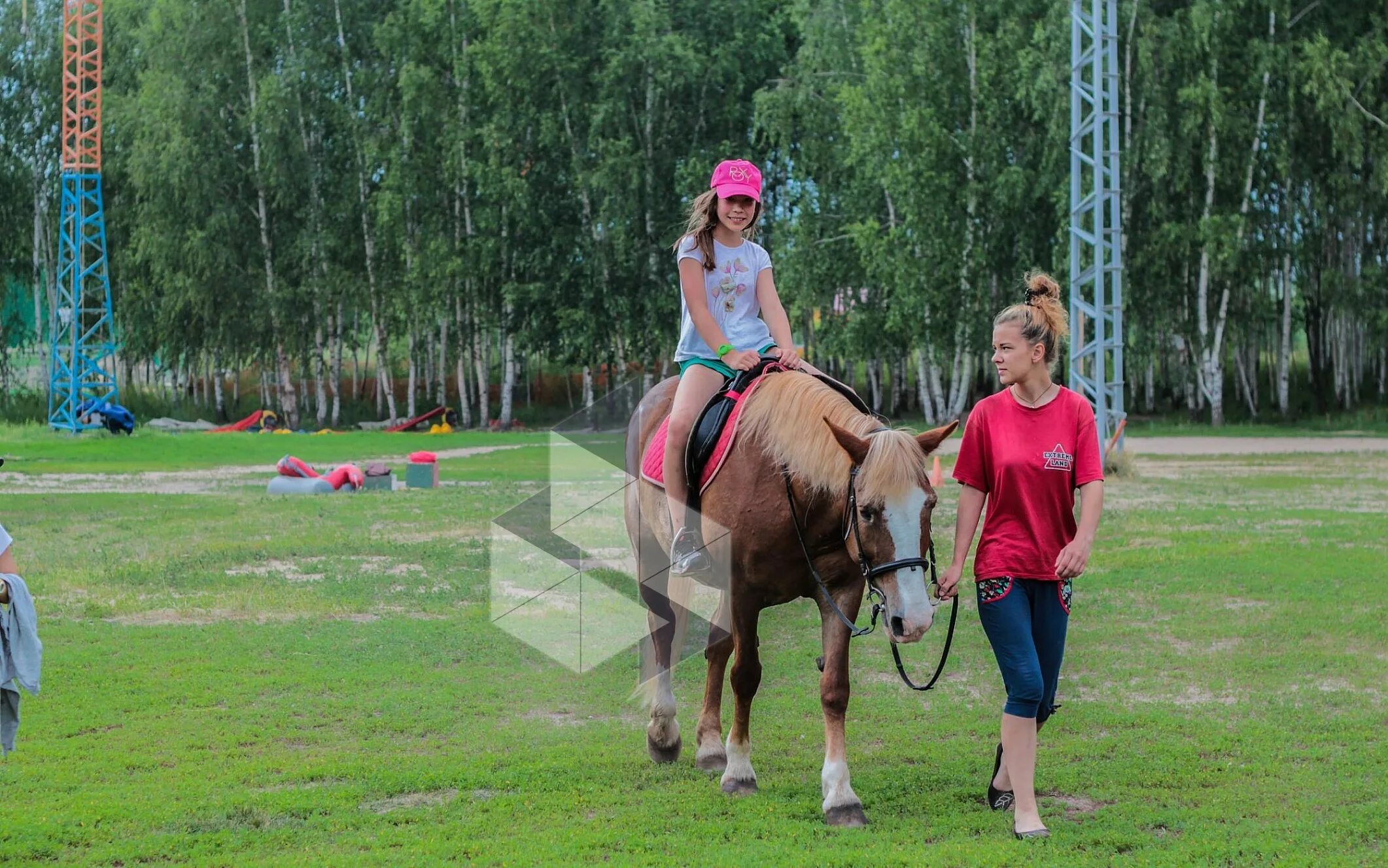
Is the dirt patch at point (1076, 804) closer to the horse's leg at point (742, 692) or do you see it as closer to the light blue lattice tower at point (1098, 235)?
the horse's leg at point (742, 692)

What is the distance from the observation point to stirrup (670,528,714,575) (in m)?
5.07

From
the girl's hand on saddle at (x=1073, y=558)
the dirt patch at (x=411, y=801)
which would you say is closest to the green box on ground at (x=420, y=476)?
the dirt patch at (x=411, y=801)

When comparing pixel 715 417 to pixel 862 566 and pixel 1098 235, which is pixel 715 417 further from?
pixel 1098 235

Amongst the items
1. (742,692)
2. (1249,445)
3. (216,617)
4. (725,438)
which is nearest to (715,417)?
(725,438)

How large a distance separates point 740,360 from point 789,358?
8.7 inches

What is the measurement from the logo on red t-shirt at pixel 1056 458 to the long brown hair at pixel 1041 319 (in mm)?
332

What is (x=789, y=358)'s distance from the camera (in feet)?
17.0

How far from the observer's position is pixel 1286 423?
33.7 metres

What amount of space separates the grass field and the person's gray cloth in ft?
1.93

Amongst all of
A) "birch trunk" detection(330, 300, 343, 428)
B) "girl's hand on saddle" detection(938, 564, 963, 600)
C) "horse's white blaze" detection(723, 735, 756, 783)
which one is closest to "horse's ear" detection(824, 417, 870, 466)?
"girl's hand on saddle" detection(938, 564, 963, 600)

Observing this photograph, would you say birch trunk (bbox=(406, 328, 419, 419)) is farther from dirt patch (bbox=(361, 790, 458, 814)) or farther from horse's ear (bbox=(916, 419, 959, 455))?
horse's ear (bbox=(916, 419, 959, 455))

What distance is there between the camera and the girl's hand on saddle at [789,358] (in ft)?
17.0

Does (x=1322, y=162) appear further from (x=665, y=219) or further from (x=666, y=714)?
(x=666, y=714)

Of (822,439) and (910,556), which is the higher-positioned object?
(822,439)
